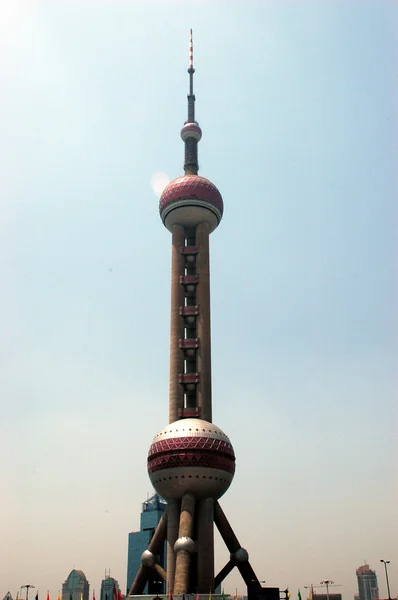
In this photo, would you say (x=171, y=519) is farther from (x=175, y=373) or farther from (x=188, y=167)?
(x=188, y=167)

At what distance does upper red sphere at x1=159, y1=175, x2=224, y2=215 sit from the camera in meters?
101

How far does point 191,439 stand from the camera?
78.8 meters

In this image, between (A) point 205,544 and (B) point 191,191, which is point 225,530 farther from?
(B) point 191,191

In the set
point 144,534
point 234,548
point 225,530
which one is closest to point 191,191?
point 225,530

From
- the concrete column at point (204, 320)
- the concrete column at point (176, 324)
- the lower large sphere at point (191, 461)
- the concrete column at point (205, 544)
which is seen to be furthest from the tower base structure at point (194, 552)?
the concrete column at point (176, 324)

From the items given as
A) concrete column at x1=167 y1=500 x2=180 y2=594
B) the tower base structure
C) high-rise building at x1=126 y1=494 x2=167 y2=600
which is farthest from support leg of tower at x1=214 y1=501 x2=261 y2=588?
high-rise building at x1=126 y1=494 x2=167 y2=600

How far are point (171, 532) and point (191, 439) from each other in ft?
44.5

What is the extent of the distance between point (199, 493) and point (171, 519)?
5883 millimetres

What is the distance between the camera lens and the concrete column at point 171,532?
7862 centimetres

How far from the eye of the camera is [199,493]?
79.1 meters

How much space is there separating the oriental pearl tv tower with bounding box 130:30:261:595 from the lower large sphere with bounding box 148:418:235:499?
133mm

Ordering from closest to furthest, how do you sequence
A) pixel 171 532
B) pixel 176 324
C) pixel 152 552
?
pixel 171 532
pixel 152 552
pixel 176 324

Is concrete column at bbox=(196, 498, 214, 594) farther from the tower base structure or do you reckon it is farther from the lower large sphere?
the lower large sphere

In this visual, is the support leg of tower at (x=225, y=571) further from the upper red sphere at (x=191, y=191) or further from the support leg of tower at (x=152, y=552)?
the upper red sphere at (x=191, y=191)
